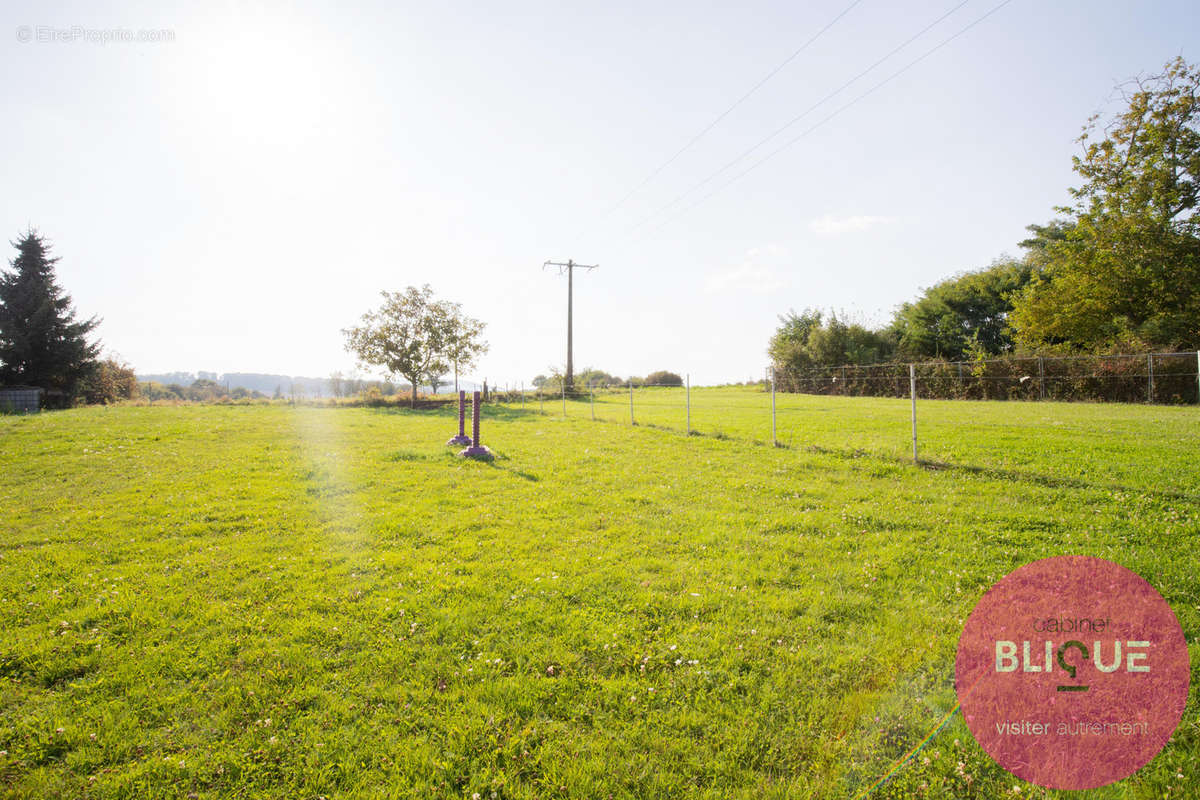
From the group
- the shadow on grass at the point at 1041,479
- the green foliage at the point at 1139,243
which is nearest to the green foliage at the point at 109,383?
the shadow on grass at the point at 1041,479

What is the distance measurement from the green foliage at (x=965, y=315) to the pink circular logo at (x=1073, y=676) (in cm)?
4604

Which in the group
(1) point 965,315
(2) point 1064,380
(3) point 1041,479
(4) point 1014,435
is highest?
(1) point 965,315

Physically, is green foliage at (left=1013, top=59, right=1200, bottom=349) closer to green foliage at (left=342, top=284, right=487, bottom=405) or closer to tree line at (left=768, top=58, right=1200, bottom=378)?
tree line at (left=768, top=58, right=1200, bottom=378)

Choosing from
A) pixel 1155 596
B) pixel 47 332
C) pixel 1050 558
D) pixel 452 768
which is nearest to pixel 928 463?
pixel 1050 558

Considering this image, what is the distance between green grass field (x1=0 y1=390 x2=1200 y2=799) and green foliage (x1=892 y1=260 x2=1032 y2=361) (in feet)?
135

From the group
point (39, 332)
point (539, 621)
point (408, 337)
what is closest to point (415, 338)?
point (408, 337)

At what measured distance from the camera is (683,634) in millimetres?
4230

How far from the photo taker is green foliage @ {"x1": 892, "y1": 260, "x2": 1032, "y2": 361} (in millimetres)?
44125

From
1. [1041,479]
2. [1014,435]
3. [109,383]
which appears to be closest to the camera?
[1041,479]

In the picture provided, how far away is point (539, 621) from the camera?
4508 mm

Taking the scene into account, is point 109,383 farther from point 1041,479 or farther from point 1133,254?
point 1133,254

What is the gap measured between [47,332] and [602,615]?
46.4 m

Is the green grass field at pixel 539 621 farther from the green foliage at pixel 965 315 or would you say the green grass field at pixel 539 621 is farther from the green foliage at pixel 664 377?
the green foliage at pixel 664 377

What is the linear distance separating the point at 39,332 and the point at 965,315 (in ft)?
235
